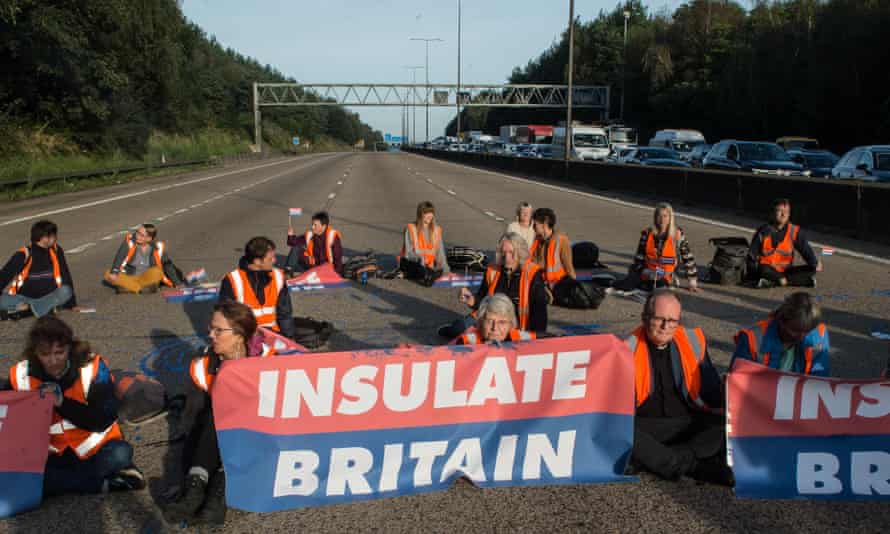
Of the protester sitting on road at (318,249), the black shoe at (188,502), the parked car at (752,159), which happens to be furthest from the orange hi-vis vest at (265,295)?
the parked car at (752,159)

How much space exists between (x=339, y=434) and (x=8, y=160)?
36108mm

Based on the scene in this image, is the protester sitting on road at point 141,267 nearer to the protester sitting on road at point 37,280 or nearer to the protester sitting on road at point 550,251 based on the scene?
the protester sitting on road at point 37,280

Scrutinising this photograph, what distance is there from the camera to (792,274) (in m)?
10.7

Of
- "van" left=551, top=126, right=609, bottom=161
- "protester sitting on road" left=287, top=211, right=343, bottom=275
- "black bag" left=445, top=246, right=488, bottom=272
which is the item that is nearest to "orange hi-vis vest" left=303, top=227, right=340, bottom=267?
"protester sitting on road" left=287, top=211, right=343, bottom=275

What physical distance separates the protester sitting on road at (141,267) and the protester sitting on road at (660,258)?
6134mm

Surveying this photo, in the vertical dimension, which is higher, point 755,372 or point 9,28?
point 9,28

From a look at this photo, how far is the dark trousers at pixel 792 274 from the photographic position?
10.6 metres

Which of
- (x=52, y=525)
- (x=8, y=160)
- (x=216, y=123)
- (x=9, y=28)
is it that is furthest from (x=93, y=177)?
(x=216, y=123)

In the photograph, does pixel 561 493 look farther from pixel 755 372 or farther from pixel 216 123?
pixel 216 123

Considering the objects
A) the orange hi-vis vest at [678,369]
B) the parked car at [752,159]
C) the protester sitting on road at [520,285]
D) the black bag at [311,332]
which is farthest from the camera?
the parked car at [752,159]

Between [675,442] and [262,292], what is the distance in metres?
3.60

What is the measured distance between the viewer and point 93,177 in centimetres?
3897

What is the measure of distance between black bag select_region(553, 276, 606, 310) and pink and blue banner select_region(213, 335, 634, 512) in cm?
468

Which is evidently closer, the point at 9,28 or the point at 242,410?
the point at 242,410
